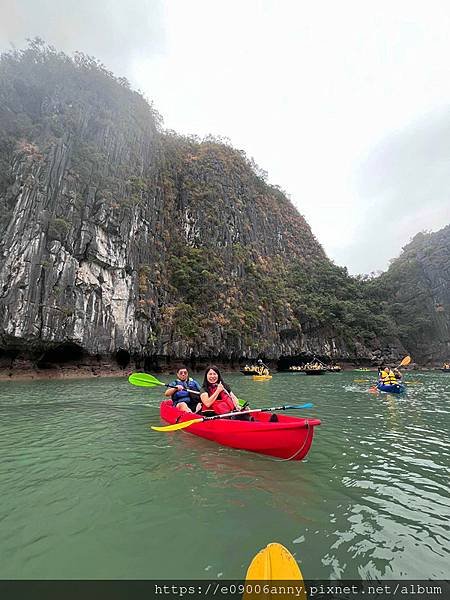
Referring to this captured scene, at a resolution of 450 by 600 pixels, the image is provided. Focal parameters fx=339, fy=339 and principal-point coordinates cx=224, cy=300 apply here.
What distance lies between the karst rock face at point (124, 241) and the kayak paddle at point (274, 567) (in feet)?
75.4

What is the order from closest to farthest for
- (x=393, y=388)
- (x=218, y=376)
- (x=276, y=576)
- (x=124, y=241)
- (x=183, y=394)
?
(x=276, y=576), (x=218, y=376), (x=183, y=394), (x=393, y=388), (x=124, y=241)

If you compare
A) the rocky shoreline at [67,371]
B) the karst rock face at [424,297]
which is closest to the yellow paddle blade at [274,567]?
the rocky shoreline at [67,371]

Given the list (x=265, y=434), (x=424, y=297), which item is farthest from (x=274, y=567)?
(x=424, y=297)

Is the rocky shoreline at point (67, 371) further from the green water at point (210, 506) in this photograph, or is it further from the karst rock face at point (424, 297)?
the karst rock face at point (424, 297)

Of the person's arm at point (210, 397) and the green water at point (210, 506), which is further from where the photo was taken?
the person's arm at point (210, 397)

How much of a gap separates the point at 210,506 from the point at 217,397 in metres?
2.91

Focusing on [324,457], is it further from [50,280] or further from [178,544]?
[50,280]

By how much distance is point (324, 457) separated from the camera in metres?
5.41

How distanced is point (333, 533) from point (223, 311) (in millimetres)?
30333

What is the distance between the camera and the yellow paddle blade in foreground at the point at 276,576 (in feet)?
6.08

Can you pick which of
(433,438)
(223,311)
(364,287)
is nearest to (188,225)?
(223,311)

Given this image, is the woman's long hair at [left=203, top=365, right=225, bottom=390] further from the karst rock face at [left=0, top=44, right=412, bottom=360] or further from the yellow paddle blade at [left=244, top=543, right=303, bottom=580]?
the karst rock face at [left=0, top=44, right=412, bottom=360]

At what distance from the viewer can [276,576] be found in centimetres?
191

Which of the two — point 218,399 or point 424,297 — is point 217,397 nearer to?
point 218,399
